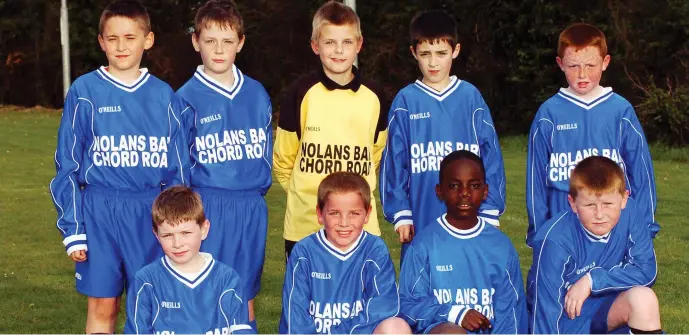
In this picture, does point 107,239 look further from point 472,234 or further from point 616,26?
point 616,26

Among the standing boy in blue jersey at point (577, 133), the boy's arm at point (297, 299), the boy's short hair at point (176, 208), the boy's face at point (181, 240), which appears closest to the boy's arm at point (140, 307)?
the boy's face at point (181, 240)

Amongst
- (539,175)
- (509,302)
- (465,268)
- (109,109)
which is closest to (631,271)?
(509,302)

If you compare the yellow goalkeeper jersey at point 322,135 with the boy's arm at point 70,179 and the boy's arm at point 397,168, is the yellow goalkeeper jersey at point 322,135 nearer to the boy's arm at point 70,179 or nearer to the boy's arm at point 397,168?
the boy's arm at point 397,168

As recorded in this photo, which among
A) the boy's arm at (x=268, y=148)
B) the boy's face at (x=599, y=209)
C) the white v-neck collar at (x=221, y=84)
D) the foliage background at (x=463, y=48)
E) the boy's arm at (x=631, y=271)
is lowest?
the boy's arm at (x=631, y=271)

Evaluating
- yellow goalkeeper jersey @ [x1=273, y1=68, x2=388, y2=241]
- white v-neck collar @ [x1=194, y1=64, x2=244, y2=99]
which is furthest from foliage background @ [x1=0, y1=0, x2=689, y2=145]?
white v-neck collar @ [x1=194, y1=64, x2=244, y2=99]

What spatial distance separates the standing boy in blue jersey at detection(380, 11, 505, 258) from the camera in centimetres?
595

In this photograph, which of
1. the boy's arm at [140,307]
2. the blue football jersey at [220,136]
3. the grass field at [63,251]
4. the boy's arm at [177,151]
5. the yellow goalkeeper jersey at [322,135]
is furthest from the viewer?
the grass field at [63,251]

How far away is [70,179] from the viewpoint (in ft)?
18.2

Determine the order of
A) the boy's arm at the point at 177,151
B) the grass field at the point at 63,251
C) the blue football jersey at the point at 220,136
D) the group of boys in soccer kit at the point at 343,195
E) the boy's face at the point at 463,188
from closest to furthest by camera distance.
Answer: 1. the group of boys in soccer kit at the point at 343,195
2. the boy's face at the point at 463,188
3. the boy's arm at the point at 177,151
4. the blue football jersey at the point at 220,136
5. the grass field at the point at 63,251

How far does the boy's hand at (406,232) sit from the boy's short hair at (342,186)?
0.64m

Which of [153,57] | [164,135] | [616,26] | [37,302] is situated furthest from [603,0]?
[164,135]

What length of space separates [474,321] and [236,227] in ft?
4.73

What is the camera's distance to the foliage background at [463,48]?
907 inches

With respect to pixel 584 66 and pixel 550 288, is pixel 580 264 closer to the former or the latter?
pixel 550 288
